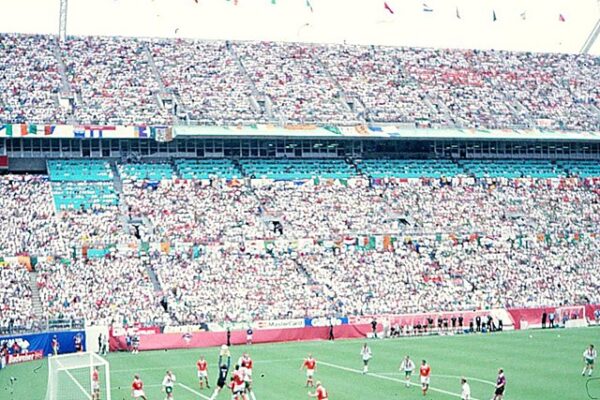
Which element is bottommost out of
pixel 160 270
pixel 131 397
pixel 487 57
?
pixel 131 397

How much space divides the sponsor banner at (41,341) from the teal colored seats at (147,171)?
61.1 feet

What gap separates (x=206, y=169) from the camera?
70.9 metres

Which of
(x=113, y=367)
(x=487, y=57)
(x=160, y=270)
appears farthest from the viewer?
(x=487, y=57)

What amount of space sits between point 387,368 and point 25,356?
18624 mm

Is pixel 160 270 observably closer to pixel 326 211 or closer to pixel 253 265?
pixel 253 265

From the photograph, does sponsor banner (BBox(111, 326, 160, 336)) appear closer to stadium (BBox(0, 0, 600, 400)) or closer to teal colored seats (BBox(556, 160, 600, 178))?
stadium (BBox(0, 0, 600, 400))

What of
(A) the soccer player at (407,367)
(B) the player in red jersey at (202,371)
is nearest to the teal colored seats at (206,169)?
(B) the player in red jersey at (202,371)

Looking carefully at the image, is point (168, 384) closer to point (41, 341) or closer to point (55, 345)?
point (55, 345)

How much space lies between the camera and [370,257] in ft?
211

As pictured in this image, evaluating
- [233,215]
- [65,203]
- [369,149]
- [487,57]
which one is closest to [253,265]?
[233,215]

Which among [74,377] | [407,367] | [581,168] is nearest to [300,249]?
[407,367]

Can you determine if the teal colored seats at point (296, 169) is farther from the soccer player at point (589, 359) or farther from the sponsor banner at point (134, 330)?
the soccer player at point (589, 359)

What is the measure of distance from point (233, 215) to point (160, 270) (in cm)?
806

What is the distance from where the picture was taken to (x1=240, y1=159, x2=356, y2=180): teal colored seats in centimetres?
7150
